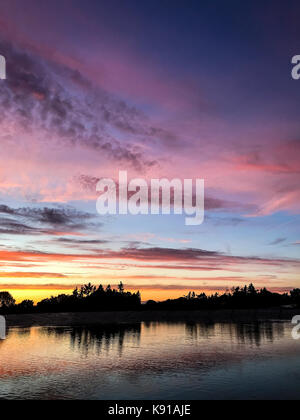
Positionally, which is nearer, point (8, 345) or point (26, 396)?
point (26, 396)

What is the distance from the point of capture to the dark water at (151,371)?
35875mm

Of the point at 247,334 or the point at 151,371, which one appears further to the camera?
the point at 247,334

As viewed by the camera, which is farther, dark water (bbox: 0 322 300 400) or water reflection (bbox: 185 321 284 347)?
water reflection (bbox: 185 321 284 347)

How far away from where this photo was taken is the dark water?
35.9 meters

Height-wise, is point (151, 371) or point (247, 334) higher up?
point (151, 371)

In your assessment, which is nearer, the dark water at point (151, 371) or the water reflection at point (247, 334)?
the dark water at point (151, 371)

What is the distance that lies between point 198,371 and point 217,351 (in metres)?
19.3

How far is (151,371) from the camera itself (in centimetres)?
4628

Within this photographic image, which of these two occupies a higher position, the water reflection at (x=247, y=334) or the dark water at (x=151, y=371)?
the dark water at (x=151, y=371)

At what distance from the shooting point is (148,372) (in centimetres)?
4575

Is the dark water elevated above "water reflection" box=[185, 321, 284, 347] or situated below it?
above
